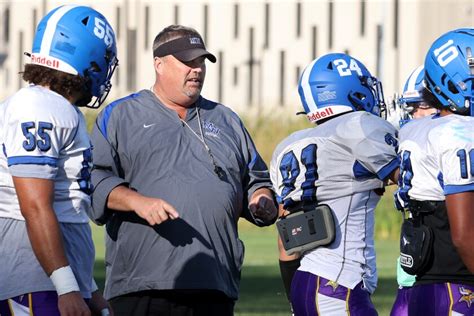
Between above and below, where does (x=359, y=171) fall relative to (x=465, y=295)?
above

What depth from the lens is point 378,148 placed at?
670cm

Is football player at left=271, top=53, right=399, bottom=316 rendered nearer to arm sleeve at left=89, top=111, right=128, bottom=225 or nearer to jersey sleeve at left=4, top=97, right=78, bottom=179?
arm sleeve at left=89, top=111, right=128, bottom=225

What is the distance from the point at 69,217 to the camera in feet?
18.2

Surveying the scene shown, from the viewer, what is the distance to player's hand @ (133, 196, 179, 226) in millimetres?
6250

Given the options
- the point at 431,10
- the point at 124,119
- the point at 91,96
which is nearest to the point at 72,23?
the point at 91,96

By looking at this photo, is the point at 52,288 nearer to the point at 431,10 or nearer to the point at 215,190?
the point at 215,190

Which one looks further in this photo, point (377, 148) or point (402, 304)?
point (377, 148)

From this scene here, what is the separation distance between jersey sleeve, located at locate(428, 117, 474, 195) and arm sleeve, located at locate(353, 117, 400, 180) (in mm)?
962

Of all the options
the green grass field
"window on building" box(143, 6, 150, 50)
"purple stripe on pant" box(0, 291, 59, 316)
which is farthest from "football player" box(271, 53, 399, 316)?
"window on building" box(143, 6, 150, 50)

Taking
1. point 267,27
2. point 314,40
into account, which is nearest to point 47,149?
point 314,40

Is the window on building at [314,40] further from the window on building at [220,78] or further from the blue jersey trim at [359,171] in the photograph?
the blue jersey trim at [359,171]

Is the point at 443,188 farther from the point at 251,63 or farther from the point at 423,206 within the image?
the point at 251,63

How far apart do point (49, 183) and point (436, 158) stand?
162 centimetres

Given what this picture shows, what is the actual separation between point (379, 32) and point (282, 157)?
48541 millimetres
